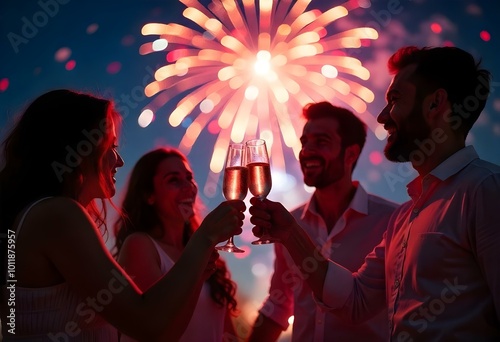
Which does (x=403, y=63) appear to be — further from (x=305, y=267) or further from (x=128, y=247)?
(x=128, y=247)

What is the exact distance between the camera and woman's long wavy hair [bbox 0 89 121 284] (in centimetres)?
289

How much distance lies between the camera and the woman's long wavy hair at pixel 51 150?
9.50 ft

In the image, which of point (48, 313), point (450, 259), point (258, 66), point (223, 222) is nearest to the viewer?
point (48, 313)

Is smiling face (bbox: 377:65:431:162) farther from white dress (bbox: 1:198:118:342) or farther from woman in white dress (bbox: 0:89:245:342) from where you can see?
white dress (bbox: 1:198:118:342)

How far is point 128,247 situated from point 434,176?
8.95 ft

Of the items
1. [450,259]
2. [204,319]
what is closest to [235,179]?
[450,259]

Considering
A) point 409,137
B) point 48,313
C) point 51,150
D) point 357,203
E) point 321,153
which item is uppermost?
point 321,153

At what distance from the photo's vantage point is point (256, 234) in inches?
152

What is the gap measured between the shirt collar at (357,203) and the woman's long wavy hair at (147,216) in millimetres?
1063

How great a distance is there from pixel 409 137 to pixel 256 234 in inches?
50.0

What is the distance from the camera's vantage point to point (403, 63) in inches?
153

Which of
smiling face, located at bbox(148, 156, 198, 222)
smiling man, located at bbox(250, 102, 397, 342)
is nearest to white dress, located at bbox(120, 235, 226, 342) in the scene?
smiling face, located at bbox(148, 156, 198, 222)

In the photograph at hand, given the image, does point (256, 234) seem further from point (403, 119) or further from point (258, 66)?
point (258, 66)

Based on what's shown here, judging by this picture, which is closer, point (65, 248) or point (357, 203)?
point (65, 248)
